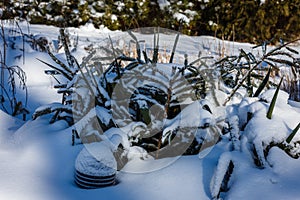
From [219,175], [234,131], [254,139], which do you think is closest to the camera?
[219,175]

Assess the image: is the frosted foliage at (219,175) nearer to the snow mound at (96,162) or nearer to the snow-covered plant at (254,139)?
the snow-covered plant at (254,139)

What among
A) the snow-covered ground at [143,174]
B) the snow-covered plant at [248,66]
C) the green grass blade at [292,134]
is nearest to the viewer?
the snow-covered ground at [143,174]

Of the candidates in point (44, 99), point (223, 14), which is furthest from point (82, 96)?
point (223, 14)

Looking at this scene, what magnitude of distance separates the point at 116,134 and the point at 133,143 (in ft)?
0.39

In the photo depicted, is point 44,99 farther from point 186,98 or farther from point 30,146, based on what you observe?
point 186,98

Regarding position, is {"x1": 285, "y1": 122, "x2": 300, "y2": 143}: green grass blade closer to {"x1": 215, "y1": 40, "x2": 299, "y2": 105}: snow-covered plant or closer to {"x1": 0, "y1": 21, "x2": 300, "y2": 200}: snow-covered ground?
{"x1": 0, "y1": 21, "x2": 300, "y2": 200}: snow-covered ground

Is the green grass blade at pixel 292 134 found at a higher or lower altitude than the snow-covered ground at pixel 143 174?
higher

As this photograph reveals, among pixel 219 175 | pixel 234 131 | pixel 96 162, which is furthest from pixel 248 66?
pixel 96 162

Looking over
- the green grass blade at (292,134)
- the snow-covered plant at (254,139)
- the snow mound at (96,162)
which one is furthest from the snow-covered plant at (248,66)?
the snow mound at (96,162)

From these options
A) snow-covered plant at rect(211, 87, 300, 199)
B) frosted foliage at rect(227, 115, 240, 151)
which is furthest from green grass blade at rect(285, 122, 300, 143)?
frosted foliage at rect(227, 115, 240, 151)

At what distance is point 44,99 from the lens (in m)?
2.36

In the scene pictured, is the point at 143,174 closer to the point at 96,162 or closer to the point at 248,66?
the point at 96,162

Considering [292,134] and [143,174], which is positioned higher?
[292,134]

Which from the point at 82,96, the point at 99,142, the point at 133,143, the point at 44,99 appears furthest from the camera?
the point at 44,99
